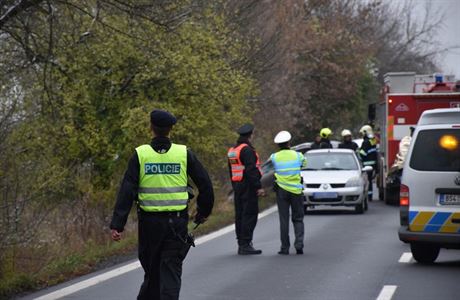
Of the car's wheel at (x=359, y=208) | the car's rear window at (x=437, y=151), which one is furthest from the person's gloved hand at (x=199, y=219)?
the car's wheel at (x=359, y=208)

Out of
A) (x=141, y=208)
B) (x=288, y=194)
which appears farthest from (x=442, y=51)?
(x=141, y=208)

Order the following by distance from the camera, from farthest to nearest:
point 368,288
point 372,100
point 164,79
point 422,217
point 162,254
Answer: point 372,100
point 164,79
point 422,217
point 368,288
point 162,254

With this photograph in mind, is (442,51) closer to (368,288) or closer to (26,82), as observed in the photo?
(26,82)

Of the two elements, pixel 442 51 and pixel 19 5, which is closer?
pixel 19 5

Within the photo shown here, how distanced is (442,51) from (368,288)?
56.4 meters

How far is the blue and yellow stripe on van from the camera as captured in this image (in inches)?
553

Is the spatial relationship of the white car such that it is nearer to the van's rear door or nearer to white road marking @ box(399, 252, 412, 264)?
white road marking @ box(399, 252, 412, 264)

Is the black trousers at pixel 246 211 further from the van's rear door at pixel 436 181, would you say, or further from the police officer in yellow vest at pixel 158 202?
the police officer in yellow vest at pixel 158 202

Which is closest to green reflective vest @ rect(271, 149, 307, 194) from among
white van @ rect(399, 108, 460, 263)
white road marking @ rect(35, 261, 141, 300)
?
white van @ rect(399, 108, 460, 263)

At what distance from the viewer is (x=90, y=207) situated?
65.4 feet

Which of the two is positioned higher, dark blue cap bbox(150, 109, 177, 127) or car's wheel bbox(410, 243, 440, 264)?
dark blue cap bbox(150, 109, 177, 127)

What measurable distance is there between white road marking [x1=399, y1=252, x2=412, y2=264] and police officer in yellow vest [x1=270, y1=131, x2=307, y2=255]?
146cm

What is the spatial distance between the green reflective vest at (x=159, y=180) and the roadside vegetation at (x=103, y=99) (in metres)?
3.78

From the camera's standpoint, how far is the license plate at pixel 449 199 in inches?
553
